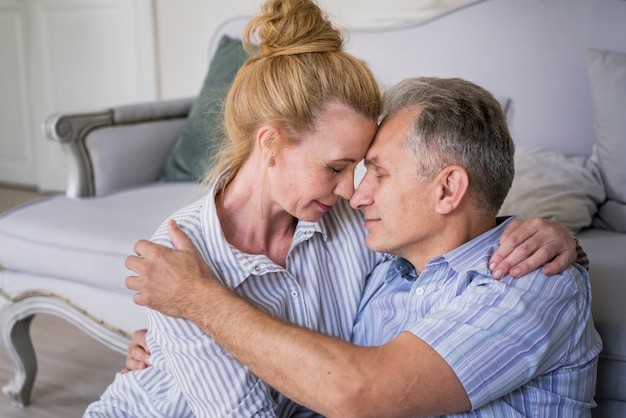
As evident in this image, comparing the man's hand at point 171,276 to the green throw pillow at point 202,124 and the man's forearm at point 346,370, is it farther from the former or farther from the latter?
the green throw pillow at point 202,124

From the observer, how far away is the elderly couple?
3.52 ft

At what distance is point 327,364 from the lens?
108 centimetres

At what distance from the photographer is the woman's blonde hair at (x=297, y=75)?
49.5 inches

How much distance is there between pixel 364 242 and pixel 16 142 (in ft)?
13.2

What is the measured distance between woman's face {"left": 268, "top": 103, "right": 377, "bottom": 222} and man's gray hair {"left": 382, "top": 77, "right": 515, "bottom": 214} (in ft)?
0.32

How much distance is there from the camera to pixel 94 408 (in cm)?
148

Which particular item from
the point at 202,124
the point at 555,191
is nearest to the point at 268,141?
the point at 555,191

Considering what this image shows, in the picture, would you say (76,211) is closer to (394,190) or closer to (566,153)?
(394,190)

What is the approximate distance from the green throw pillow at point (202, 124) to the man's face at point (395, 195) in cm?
126

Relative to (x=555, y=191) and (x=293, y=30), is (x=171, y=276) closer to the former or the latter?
(x=293, y=30)

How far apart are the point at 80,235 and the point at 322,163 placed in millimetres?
1049

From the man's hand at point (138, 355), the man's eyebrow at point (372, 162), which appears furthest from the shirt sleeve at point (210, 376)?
the man's eyebrow at point (372, 162)

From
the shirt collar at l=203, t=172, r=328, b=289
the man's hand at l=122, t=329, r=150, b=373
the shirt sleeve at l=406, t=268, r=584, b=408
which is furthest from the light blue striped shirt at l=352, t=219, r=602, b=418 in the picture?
the man's hand at l=122, t=329, r=150, b=373

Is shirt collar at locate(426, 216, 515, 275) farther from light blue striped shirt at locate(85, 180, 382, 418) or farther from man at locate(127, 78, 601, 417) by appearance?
light blue striped shirt at locate(85, 180, 382, 418)
